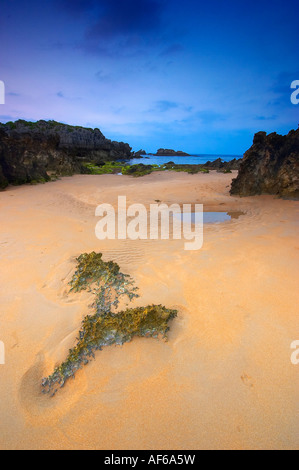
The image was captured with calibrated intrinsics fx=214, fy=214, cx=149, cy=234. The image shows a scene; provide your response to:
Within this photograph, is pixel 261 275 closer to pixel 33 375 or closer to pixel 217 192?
pixel 33 375

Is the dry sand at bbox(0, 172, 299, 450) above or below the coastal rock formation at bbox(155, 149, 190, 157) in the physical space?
below

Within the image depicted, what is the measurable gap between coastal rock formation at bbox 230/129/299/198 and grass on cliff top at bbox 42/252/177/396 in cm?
783

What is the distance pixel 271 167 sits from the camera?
8.67 m

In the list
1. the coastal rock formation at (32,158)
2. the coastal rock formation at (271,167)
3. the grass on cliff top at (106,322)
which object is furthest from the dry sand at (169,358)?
the coastal rock formation at (32,158)

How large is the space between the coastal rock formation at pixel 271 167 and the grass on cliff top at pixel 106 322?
7831mm

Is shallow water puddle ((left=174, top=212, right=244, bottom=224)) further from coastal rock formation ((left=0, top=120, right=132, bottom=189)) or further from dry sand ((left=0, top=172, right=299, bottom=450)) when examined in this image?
coastal rock formation ((left=0, top=120, right=132, bottom=189))

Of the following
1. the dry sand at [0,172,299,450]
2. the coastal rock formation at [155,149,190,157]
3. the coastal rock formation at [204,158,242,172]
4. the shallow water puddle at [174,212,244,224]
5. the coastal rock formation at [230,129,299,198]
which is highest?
the coastal rock formation at [155,149,190,157]

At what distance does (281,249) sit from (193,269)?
1834 millimetres

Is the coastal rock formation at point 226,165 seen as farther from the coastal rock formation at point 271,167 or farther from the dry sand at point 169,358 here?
the dry sand at point 169,358

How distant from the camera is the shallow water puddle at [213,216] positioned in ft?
20.7

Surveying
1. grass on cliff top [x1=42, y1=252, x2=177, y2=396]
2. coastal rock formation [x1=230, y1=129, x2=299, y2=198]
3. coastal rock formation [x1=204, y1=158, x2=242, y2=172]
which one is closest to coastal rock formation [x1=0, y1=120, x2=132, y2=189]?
grass on cliff top [x1=42, y1=252, x2=177, y2=396]

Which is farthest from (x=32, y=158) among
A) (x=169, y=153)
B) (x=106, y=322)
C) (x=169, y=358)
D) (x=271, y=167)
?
(x=169, y=153)

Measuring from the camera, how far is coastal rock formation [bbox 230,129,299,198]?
314 inches

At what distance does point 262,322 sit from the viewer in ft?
7.46
